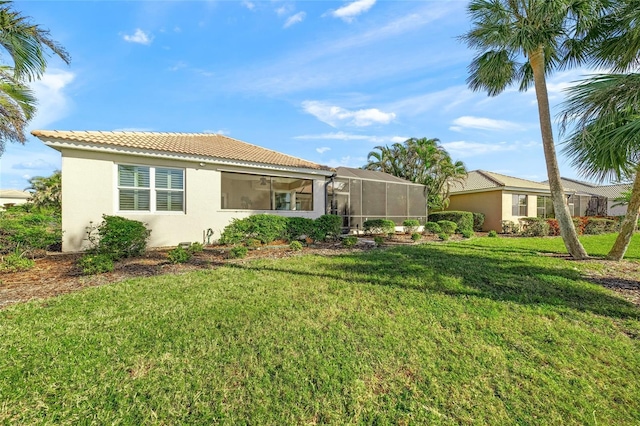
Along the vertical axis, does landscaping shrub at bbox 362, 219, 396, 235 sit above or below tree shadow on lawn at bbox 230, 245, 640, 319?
above

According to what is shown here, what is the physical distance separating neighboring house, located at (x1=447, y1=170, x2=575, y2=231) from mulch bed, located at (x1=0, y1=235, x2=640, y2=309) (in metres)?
11.7

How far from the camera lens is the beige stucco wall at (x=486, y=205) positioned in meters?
18.6

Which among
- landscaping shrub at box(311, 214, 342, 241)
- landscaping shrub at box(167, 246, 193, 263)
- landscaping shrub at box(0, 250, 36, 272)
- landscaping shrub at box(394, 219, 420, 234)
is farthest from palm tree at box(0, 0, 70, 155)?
landscaping shrub at box(394, 219, 420, 234)

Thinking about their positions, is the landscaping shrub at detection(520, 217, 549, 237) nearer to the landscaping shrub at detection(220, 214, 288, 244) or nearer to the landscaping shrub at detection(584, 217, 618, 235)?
the landscaping shrub at detection(584, 217, 618, 235)

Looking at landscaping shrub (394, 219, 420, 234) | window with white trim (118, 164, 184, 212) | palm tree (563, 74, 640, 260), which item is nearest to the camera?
palm tree (563, 74, 640, 260)

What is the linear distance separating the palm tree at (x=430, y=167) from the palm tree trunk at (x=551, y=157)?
11.1 meters

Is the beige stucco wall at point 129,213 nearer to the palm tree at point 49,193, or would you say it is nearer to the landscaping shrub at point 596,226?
the palm tree at point 49,193

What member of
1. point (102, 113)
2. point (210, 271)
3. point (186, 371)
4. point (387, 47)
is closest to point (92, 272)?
point (210, 271)

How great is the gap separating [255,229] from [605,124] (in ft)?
30.3

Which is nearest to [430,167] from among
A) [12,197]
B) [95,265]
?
[95,265]

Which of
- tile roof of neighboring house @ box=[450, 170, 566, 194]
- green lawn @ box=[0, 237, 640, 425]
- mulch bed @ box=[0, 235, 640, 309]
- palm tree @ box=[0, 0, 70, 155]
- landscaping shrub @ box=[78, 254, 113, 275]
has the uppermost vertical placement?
palm tree @ box=[0, 0, 70, 155]

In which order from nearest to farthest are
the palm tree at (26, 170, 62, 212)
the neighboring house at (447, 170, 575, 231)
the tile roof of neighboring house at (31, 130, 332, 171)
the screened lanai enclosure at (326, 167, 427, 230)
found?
the tile roof of neighboring house at (31, 130, 332, 171) < the screened lanai enclosure at (326, 167, 427, 230) < the neighboring house at (447, 170, 575, 231) < the palm tree at (26, 170, 62, 212)

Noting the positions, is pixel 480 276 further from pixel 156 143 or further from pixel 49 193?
pixel 49 193

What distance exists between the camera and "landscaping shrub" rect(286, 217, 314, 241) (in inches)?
416
